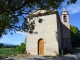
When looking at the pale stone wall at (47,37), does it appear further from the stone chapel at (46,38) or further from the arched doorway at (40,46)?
the arched doorway at (40,46)

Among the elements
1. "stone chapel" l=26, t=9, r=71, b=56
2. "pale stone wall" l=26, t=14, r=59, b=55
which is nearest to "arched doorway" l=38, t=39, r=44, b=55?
"stone chapel" l=26, t=9, r=71, b=56

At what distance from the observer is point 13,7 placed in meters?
8.01

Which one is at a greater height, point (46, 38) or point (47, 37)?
point (47, 37)

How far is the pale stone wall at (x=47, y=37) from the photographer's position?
22.8 meters

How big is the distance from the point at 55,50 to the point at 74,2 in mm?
14881

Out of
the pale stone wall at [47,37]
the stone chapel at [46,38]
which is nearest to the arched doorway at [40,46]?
the stone chapel at [46,38]

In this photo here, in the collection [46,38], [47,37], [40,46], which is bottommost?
[40,46]

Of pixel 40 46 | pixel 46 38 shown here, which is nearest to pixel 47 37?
pixel 46 38

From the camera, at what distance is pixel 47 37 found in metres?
23.4

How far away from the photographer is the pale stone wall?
22752 mm

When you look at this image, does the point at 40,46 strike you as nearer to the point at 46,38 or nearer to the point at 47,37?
the point at 46,38

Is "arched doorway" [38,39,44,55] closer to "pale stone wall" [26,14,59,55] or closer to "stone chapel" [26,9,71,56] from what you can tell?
"stone chapel" [26,9,71,56]

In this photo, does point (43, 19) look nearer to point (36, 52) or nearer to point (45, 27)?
point (45, 27)

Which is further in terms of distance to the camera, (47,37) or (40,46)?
(40,46)
